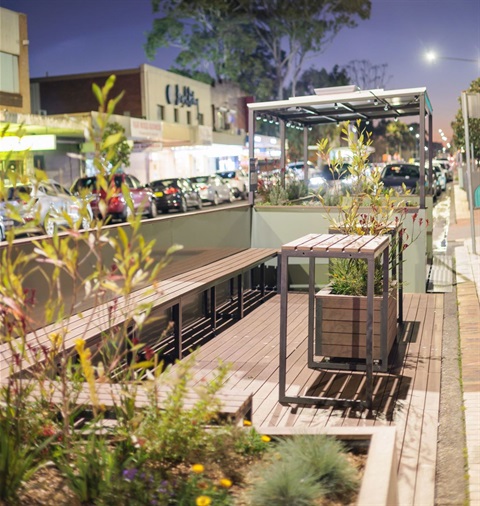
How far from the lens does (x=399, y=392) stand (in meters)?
6.39

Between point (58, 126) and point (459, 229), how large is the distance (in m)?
18.2

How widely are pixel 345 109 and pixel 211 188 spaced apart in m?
25.7

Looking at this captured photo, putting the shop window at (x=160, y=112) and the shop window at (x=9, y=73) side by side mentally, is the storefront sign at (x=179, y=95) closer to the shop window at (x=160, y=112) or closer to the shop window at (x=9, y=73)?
the shop window at (x=160, y=112)

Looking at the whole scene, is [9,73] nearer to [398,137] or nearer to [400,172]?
[400,172]

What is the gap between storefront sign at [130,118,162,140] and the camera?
4034cm

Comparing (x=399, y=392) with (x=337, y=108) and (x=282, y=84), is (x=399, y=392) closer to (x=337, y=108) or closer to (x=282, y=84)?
(x=337, y=108)

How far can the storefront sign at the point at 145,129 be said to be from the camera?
4034 cm

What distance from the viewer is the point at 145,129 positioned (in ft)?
137

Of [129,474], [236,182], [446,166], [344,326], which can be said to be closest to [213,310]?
[344,326]

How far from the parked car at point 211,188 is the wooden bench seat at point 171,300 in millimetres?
26870

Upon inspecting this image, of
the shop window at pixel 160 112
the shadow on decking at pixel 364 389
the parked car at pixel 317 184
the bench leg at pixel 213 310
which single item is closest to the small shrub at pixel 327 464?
→ the shadow on decking at pixel 364 389

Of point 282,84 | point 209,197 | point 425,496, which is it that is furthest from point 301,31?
point 425,496

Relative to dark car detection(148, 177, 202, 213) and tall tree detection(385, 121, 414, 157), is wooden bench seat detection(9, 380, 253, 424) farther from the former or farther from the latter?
tall tree detection(385, 121, 414, 157)

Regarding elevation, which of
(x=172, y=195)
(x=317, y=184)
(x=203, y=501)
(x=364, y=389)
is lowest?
(x=364, y=389)
